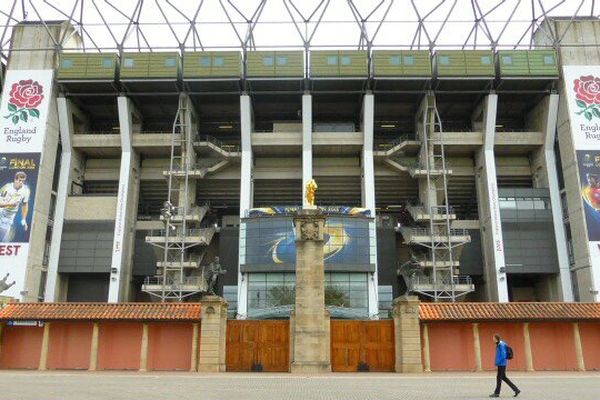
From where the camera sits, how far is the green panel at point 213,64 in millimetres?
58000

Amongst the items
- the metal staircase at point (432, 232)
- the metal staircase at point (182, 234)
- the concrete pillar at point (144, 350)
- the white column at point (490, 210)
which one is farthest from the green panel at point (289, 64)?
the concrete pillar at point (144, 350)

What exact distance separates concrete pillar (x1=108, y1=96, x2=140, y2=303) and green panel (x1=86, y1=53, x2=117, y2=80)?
2.94 metres

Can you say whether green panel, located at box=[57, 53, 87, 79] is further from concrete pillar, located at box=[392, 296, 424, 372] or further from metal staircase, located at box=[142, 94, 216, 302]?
concrete pillar, located at box=[392, 296, 424, 372]

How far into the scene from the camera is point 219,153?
6191 cm

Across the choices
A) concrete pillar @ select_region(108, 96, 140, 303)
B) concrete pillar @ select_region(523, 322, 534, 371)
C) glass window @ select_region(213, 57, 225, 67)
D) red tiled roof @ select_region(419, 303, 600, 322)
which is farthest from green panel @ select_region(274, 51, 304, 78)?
concrete pillar @ select_region(523, 322, 534, 371)

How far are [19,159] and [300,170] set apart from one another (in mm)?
31326

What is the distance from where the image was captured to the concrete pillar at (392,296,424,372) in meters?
28.2

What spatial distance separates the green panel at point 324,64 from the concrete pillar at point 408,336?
35.1 metres

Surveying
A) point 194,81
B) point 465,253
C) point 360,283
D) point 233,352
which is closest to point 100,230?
point 194,81

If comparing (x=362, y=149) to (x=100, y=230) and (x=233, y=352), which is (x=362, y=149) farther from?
(x=233, y=352)

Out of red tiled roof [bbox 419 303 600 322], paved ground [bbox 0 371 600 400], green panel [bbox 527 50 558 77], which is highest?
green panel [bbox 527 50 558 77]

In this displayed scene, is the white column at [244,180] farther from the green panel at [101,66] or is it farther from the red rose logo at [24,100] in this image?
the red rose logo at [24,100]

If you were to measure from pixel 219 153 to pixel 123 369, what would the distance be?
35.4 m

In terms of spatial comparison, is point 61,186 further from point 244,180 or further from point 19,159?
point 244,180
